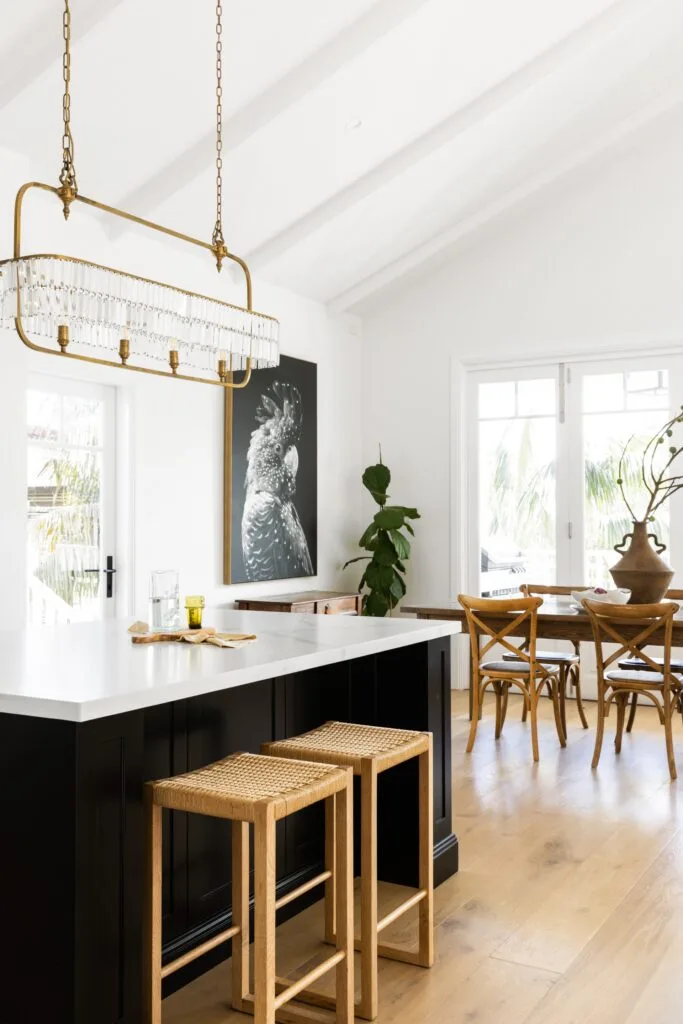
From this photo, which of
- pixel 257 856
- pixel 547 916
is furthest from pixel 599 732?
pixel 257 856

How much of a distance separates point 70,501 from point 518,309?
361cm

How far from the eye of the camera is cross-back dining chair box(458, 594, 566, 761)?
16.9ft

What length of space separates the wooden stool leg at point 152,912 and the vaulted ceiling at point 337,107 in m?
3.15

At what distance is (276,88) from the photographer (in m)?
4.85

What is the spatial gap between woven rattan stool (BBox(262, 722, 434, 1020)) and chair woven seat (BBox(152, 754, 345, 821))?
0.18 m

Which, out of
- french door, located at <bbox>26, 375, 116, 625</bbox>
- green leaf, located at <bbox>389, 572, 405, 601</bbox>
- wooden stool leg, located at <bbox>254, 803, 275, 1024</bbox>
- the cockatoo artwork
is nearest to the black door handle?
french door, located at <bbox>26, 375, 116, 625</bbox>

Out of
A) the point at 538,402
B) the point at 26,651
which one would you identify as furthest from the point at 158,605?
the point at 538,402

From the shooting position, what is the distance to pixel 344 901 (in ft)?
8.04

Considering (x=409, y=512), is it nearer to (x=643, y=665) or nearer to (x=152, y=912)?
(x=643, y=665)

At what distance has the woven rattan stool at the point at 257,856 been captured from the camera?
2.18 m

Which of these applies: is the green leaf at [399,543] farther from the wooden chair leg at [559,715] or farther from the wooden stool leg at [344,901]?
the wooden stool leg at [344,901]

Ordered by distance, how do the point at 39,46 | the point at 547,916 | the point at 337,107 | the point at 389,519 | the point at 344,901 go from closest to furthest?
the point at 344,901 < the point at 547,916 < the point at 39,46 < the point at 337,107 < the point at 389,519

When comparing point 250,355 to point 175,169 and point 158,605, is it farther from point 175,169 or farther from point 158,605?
point 175,169

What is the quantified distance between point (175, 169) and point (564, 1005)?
4214 millimetres
